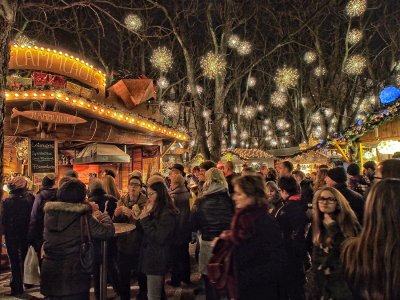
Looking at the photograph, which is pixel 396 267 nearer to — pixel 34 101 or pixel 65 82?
pixel 34 101

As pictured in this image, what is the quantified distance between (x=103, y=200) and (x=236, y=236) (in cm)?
362

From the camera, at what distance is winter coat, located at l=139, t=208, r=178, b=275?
4914 millimetres

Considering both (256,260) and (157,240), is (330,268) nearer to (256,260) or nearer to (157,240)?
(256,260)

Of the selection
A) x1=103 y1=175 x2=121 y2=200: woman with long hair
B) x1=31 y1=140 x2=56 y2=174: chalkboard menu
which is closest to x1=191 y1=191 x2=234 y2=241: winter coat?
x1=103 y1=175 x2=121 y2=200: woman with long hair

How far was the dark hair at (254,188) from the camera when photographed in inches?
136

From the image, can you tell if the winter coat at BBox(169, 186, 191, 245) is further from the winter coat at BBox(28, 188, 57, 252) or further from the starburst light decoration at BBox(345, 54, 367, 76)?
the starburst light decoration at BBox(345, 54, 367, 76)

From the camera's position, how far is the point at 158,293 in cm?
501

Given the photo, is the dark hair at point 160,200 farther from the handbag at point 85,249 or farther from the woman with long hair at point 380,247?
the woman with long hair at point 380,247

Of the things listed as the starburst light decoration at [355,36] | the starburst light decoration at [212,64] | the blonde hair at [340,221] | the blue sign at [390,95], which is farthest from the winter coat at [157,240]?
the starburst light decoration at [355,36]

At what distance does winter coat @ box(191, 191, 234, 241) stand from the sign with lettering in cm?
837

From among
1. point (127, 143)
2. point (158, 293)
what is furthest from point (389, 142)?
point (158, 293)

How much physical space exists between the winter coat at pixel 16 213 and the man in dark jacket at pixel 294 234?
431 cm

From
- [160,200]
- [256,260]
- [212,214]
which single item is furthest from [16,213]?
[256,260]

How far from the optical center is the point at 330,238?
137 inches
